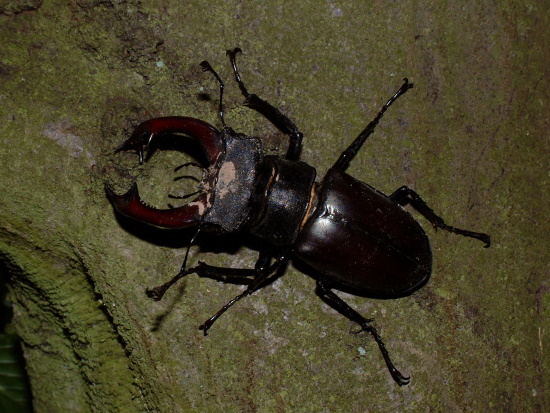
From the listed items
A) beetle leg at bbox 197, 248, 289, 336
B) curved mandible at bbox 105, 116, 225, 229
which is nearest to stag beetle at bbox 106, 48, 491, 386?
beetle leg at bbox 197, 248, 289, 336

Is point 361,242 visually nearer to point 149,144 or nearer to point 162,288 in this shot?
point 162,288

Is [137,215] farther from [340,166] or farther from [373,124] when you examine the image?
[373,124]

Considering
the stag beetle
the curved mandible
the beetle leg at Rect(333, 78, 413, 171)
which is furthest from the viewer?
the beetle leg at Rect(333, 78, 413, 171)

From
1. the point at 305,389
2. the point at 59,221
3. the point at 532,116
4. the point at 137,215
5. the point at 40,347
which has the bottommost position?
the point at 40,347

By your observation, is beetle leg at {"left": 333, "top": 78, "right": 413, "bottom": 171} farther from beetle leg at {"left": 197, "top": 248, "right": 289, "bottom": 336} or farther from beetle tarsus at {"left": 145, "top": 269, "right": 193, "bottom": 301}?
beetle tarsus at {"left": 145, "top": 269, "right": 193, "bottom": 301}

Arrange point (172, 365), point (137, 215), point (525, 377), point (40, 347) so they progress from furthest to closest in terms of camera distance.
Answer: point (40, 347), point (525, 377), point (172, 365), point (137, 215)

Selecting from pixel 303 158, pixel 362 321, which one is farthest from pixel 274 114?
pixel 362 321

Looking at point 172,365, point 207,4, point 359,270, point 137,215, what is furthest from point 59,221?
point 359,270
